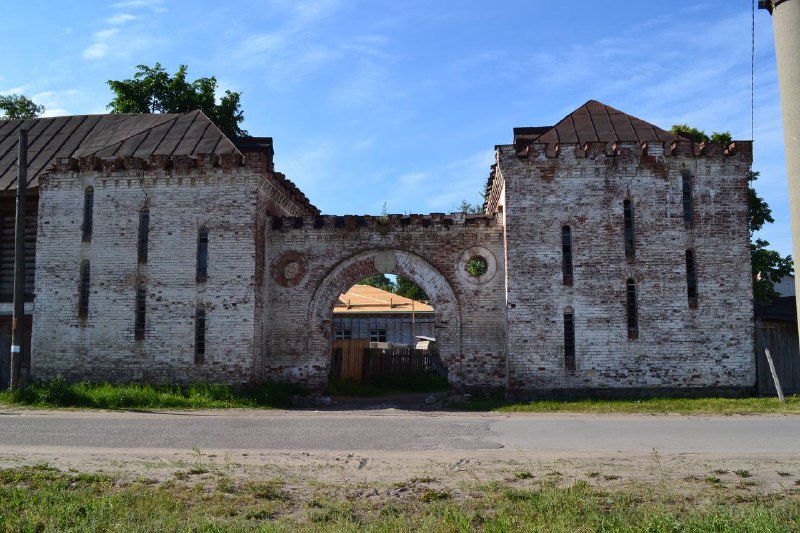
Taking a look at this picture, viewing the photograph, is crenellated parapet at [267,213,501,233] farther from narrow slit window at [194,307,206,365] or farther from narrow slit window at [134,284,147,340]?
narrow slit window at [134,284,147,340]

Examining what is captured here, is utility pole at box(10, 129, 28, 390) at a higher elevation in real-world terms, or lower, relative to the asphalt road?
higher

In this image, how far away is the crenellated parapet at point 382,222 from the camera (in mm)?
19016

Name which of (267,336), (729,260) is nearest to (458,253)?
(267,336)

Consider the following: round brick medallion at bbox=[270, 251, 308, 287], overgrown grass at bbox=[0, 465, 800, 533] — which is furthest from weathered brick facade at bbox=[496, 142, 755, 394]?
overgrown grass at bbox=[0, 465, 800, 533]

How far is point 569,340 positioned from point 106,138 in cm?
1480

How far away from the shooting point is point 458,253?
18.9m

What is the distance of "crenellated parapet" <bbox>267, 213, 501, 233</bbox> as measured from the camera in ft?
62.4

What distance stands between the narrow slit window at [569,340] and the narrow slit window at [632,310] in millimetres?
1382

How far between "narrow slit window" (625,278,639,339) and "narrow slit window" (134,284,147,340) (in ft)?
40.2

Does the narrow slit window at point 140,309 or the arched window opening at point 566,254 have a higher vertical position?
the arched window opening at point 566,254

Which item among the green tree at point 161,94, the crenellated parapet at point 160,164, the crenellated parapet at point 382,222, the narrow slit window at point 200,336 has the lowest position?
the narrow slit window at point 200,336

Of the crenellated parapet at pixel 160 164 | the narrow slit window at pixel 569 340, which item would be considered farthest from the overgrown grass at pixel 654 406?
the crenellated parapet at pixel 160 164

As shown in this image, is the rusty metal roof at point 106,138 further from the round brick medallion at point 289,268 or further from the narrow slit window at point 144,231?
the round brick medallion at point 289,268

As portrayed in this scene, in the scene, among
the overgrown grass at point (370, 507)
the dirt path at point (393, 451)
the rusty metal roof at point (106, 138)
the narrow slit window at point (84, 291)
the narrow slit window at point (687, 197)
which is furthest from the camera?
the rusty metal roof at point (106, 138)
